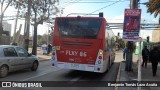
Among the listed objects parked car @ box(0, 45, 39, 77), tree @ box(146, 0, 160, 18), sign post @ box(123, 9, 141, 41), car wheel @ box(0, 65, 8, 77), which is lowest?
car wheel @ box(0, 65, 8, 77)

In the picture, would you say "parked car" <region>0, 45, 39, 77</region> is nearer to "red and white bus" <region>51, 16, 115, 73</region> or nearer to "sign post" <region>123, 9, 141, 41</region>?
"red and white bus" <region>51, 16, 115, 73</region>

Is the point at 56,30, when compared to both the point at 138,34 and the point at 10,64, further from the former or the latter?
the point at 138,34

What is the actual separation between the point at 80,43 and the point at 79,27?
2.71ft

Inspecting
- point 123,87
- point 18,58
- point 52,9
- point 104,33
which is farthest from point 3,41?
point 123,87

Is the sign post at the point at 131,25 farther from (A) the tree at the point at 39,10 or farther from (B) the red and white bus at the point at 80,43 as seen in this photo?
(A) the tree at the point at 39,10

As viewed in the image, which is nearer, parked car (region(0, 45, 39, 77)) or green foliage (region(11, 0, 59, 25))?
parked car (region(0, 45, 39, 77))

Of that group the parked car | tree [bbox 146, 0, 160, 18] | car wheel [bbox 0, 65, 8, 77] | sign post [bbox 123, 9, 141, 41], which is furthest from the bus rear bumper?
tree [bbox 146, 0, 160, 18]

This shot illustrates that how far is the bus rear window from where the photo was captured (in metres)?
12.4

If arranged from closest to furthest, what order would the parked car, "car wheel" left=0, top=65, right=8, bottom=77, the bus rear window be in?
"car wheel" left=0, top=65, right=8, bottom=77, the parked car, the bus rear window

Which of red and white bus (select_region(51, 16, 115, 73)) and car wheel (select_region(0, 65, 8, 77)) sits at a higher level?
red and white bus (select_region(51, 16, 115, 73))

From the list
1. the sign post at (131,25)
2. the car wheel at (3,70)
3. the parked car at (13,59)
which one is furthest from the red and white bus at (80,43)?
the car wheel at (3,70)

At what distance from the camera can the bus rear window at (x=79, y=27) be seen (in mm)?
12375

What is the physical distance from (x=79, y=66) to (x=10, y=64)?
3.32 meters

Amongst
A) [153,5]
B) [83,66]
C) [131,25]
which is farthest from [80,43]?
[153,5]
